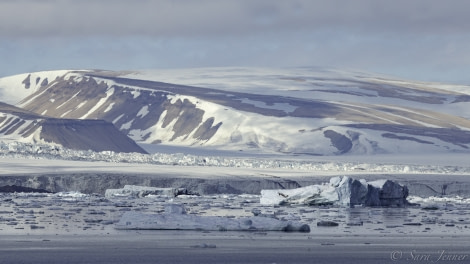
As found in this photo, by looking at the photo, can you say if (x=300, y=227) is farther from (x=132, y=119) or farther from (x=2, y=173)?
(x=132, y=119)

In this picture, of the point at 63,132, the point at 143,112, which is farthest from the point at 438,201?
the point at 143,112

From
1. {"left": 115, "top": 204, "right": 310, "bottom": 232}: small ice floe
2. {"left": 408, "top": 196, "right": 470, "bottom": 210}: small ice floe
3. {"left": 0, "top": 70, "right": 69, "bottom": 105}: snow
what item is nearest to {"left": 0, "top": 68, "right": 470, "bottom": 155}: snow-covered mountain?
{"left": 0, "top": 70, "right": 69, "bottom": 105}: snow

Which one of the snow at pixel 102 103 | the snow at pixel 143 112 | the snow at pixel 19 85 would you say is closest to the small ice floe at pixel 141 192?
the snow at pixel 102 103

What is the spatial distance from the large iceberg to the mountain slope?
45.0 metres

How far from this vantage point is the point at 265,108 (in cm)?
11862

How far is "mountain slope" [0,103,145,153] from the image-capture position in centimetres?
7950

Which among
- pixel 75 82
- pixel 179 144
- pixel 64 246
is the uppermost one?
pixel 75 82

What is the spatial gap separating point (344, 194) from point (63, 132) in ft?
166

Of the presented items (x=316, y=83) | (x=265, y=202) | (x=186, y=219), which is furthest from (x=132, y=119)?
(x=186, y=219)

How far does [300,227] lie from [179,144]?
84.3 meters

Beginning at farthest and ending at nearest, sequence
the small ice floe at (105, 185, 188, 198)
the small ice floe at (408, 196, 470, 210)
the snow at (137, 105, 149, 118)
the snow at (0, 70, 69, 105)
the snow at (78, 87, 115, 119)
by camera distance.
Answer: the snow at (0, 70, 69, 105), the snow at (78, 87, 115, 119), the snow at (137, 105, 149, 118), the small ice floe at (105, 185, 188, 198), the small ice floe at (408, 196, 470, 210)

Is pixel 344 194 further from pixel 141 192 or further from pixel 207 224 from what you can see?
pixel 207 224

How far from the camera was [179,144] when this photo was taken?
4235 inches

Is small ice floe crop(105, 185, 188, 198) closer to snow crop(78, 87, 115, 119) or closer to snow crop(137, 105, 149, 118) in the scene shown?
snow crop(78, 87, 115, 119)
